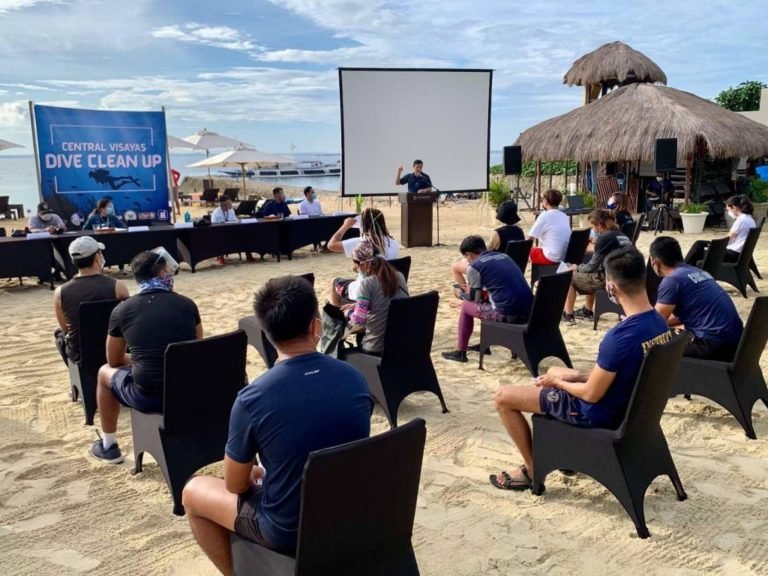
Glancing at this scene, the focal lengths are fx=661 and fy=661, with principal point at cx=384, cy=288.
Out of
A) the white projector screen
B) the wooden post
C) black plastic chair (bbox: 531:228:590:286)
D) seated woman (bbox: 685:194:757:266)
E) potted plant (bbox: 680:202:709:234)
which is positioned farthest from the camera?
the wooden post

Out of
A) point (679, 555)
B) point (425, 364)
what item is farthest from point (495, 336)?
point (679, 555)

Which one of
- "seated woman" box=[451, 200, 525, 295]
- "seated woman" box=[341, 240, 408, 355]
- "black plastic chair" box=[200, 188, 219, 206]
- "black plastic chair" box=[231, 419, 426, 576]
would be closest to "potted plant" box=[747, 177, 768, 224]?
"seated woman" box=[451, 200, 525, 295]

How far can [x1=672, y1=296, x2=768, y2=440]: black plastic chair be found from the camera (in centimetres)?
355

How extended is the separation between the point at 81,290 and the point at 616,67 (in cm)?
1782

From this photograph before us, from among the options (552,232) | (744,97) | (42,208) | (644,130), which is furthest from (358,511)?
(744,97)

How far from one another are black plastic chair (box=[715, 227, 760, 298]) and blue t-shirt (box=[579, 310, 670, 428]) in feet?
15.8

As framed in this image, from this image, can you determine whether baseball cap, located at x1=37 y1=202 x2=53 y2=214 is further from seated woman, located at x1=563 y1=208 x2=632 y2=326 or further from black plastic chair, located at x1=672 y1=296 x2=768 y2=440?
black plastic chair, located at x1=672 y1=296 x2=768 y2=440

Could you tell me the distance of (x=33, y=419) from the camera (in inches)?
163

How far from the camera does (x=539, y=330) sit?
4.60 meters

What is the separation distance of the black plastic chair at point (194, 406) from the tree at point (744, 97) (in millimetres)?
38306

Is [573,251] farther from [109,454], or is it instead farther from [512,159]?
[512,159]

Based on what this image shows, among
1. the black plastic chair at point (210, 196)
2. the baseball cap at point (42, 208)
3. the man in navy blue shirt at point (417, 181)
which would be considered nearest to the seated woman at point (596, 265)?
the man in navy blue shirt at point (417, 181)

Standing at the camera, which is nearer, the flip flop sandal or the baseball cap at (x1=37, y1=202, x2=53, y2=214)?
the flip flop sandal

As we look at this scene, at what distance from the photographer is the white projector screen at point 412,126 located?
12.5 metres
